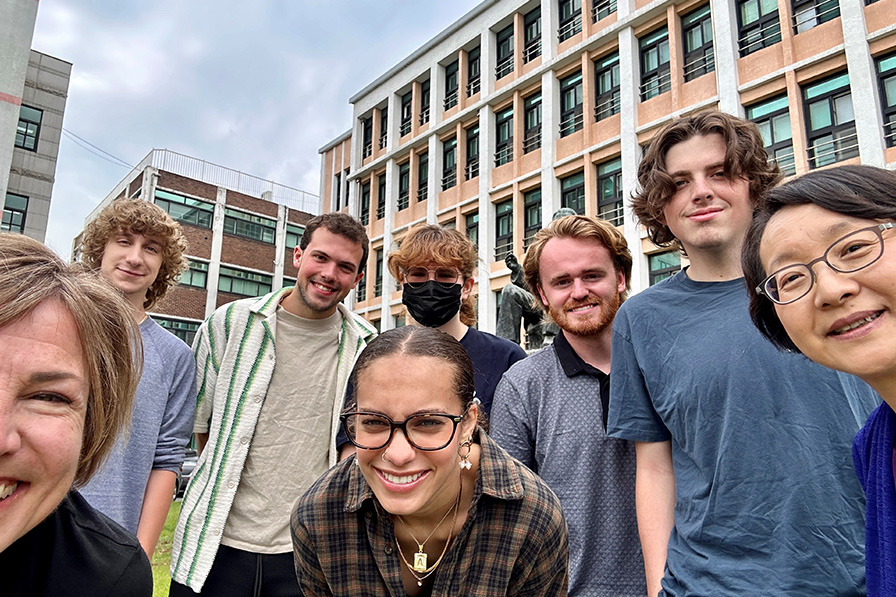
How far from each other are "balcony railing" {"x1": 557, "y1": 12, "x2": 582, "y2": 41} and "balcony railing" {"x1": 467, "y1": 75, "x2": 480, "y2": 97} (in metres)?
3.81

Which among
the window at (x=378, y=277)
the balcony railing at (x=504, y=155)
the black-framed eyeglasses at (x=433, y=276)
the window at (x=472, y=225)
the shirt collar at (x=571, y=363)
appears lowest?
the shirt collar at (x=571, y=363)

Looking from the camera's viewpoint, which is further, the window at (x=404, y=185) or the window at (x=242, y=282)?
the window at (x=242, y=282)

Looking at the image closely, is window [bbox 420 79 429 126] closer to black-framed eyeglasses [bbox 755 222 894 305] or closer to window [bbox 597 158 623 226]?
window [bbox 597 158 623 226]

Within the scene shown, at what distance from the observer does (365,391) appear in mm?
1987

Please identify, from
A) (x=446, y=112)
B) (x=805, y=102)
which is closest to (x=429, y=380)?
(x=805, y=102)

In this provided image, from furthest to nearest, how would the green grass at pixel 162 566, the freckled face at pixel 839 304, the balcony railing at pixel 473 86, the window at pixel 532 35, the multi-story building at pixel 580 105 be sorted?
1. the balcony railing at pixel 473 86
2. the window at pixel 532 35
3. the multi-story building at pixel 580 105
4. the green grass at pixel 162 566
5. the freckled face at pixel 839 304

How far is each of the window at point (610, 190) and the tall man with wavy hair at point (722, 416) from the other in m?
16.0

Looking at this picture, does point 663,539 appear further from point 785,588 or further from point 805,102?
point 805,102

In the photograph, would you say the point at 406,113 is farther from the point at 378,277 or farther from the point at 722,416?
the point at 722,416

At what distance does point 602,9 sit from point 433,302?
63.4 ft

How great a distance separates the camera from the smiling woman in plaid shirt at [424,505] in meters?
1.91

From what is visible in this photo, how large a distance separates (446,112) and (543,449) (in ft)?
74.7

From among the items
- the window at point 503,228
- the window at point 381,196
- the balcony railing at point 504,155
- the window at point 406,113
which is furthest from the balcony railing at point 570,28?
the window at point 381,196

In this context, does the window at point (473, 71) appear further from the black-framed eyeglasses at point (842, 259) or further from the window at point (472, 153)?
the black-framed eyeglasses at point (842, 259)
